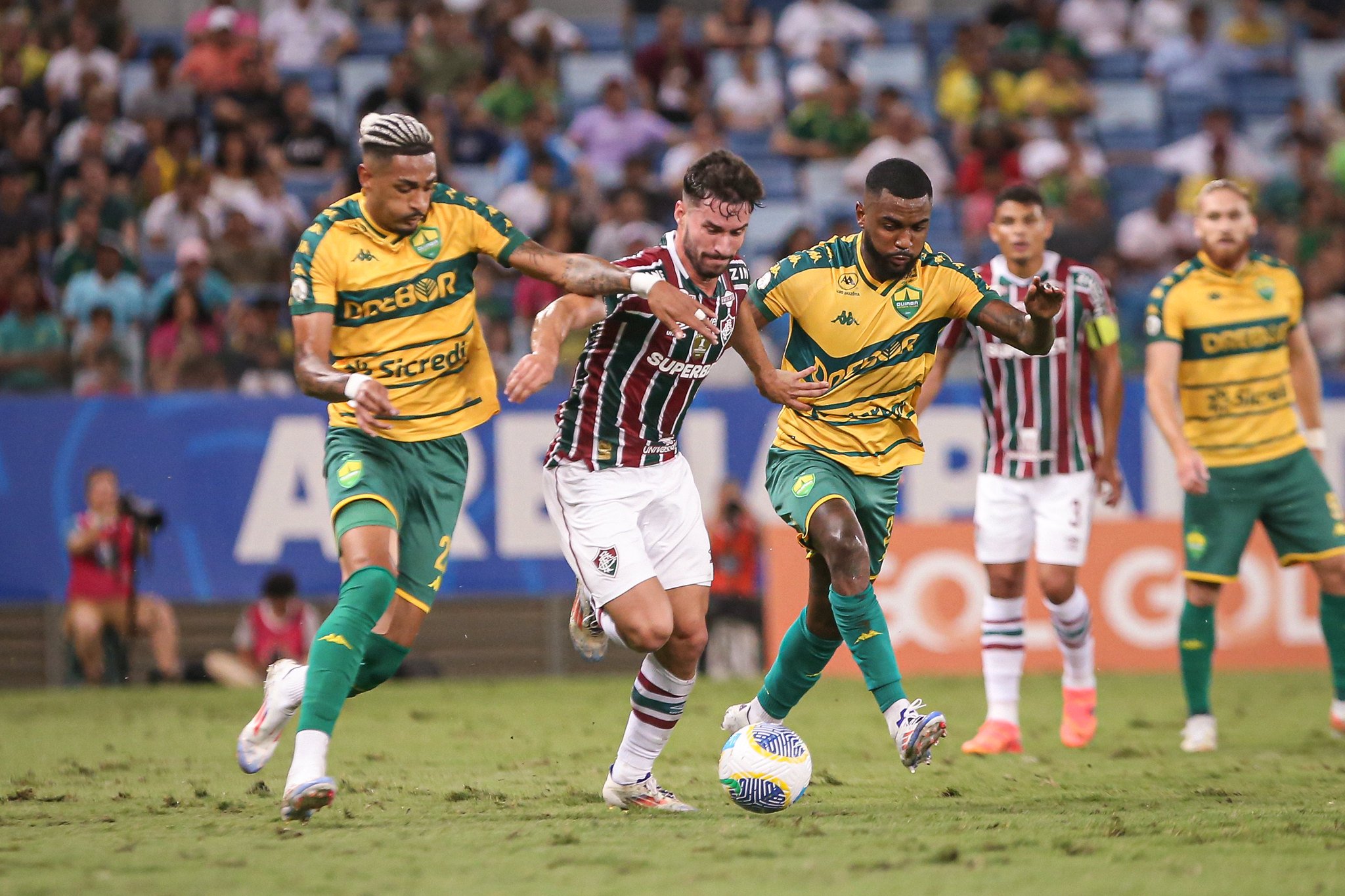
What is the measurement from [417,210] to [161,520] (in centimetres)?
742

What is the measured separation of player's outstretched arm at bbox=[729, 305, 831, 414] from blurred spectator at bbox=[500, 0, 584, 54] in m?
12.4

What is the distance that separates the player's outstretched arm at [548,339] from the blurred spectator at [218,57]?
39.6 ft

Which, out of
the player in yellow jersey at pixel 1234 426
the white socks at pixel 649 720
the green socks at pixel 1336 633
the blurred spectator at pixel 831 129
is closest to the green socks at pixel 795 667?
the white socks at pixel 649 720

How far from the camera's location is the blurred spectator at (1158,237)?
16.7m

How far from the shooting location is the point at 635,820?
615 centimetres

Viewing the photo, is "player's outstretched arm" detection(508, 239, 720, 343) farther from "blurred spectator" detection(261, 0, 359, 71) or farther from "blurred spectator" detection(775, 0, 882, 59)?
"blurred spectator" detection(775, 0, 882, 59)

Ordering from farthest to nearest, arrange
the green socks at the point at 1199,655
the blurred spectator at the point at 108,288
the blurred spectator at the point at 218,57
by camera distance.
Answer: the blurred spectator at the point at 218,57 < the blurred spectator at the point at 108,288 < the green socks at the point at 1199,655

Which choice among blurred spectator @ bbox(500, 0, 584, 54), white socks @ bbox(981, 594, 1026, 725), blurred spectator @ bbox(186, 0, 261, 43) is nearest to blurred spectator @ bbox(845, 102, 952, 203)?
blurred spectator @ bbox(500, 0, 584, 54)

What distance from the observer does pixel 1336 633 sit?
8.72 metres

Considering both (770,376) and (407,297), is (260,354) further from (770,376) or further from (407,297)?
(770,376)

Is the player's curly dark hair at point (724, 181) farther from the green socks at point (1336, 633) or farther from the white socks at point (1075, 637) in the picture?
the green socks at point (1336, 633)

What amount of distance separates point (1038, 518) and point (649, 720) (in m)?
3.00

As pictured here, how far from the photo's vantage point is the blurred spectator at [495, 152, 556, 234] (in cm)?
1599

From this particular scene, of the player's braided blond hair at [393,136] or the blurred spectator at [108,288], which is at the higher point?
the blurred spectator at [108,288]
